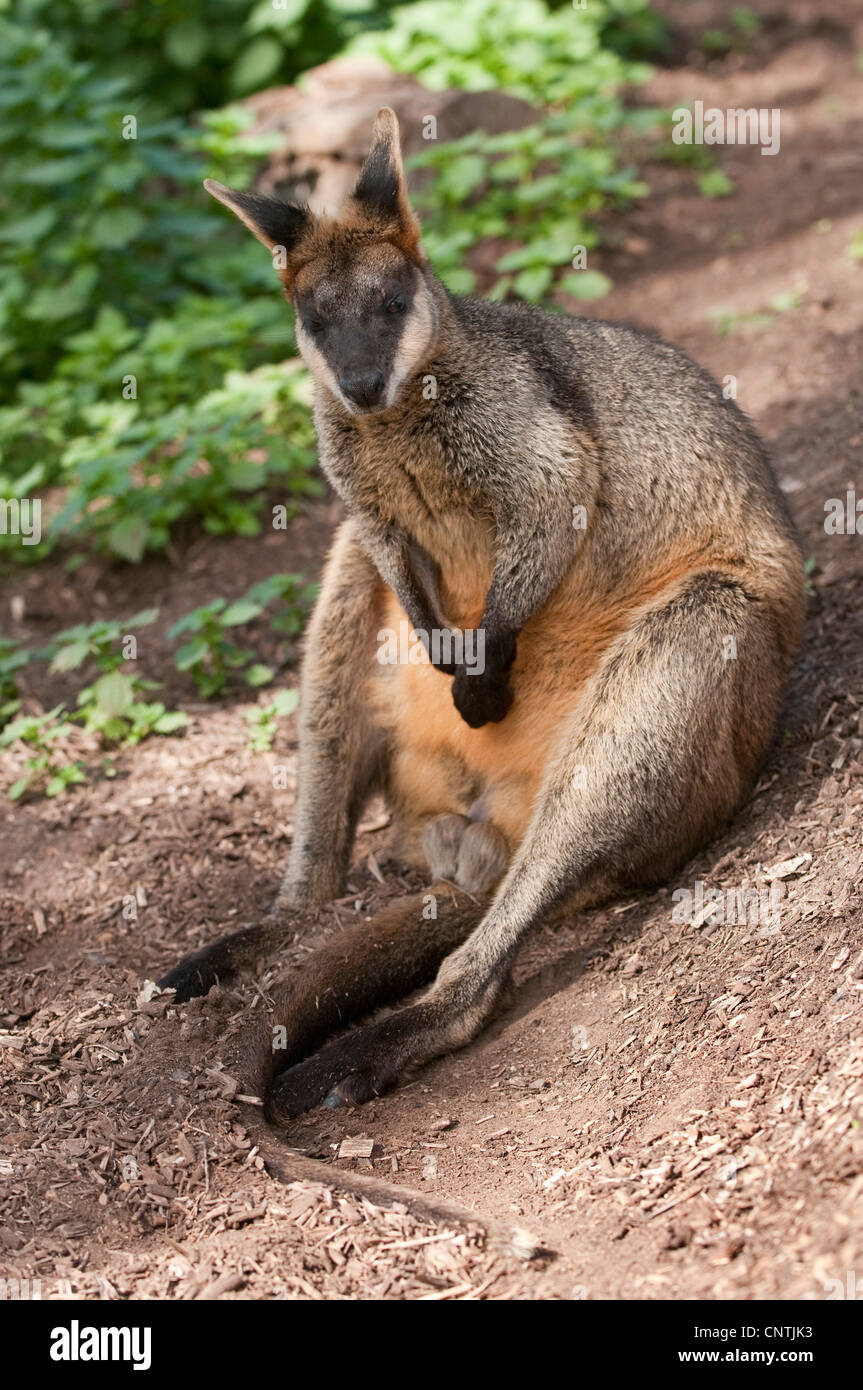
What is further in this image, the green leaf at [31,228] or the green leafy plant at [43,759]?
the green leaf at [31,228]

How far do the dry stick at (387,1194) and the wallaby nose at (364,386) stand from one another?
Result: 2343 millimetres

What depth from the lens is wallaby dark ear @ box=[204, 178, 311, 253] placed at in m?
4.88

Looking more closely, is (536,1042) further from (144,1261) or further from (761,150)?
(761,150)

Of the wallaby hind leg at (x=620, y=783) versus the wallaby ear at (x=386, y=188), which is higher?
Answer: the wallaby ear at (x=386, y=188)

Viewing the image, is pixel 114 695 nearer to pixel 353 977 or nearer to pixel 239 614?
pixel 239 614

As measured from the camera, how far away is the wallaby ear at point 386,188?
4.80 metres

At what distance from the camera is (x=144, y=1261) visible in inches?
144

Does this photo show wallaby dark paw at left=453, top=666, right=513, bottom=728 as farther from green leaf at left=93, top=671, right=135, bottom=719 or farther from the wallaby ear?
green leaf at left=93, top=671, right=135, bottom=719

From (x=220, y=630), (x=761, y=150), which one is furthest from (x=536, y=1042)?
(x=761, y=150)

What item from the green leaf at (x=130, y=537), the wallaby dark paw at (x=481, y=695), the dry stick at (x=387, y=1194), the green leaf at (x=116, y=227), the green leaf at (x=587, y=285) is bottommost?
the dry stick at (x=387, y=1194)

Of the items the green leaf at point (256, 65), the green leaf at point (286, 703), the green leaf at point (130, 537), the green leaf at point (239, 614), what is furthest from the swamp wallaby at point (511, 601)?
the green leaf at point (256, 65)

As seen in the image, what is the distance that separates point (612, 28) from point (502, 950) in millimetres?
11977

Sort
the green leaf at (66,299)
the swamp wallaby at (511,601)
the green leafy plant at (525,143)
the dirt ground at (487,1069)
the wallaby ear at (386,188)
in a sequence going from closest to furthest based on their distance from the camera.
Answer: the dirt ground at (487,1069)
the swamp wallaby at (511,601)
the wallaby ear at (386,188)
the green leaf at (66,299)
the green leafy plant at (525,143)

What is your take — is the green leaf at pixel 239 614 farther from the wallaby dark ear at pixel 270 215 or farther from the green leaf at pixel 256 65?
the green leaf at pixel 256 65
